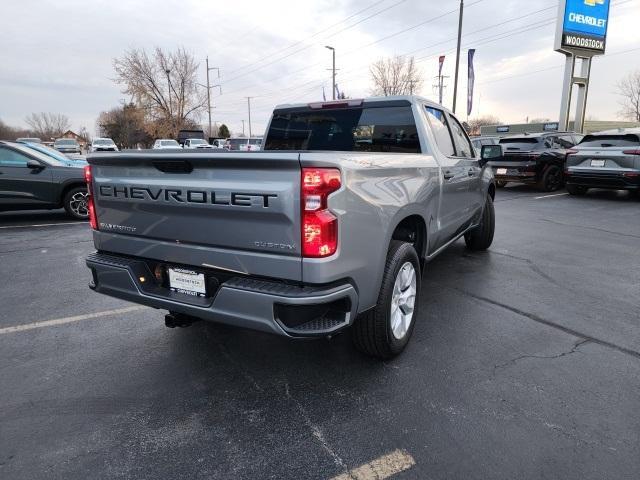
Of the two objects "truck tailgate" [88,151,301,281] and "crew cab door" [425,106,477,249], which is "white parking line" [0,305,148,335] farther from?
"crew cab door" [425,106,477,249]

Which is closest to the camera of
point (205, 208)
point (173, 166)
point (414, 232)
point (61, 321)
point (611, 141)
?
point (205, 208)

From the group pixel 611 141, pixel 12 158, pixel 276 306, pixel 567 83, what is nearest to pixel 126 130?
pixel 567 83

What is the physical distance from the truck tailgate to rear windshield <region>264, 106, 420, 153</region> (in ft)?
6.50

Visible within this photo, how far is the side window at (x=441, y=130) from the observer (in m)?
4.20

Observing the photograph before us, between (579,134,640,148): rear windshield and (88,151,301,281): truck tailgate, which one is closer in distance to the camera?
(88,151,301,281): truck tailgate

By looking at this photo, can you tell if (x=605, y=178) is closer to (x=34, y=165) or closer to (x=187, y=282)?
(x=187, y=282)

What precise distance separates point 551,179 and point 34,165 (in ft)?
44.3

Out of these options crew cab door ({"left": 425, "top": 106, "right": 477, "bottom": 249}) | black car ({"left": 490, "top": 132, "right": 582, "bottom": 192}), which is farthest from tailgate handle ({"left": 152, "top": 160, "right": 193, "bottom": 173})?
black car ({"left": 490, "top": 132, "right": 582, "bottom": 192})

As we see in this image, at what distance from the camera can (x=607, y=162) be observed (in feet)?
36.6

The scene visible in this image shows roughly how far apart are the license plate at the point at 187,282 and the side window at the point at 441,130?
8.54ft

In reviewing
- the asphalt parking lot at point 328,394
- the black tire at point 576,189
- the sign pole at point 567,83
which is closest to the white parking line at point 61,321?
the asphalt parking lot at point 328,394

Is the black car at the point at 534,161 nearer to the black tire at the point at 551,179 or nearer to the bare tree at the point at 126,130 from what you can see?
the black tire at the point at 551,179

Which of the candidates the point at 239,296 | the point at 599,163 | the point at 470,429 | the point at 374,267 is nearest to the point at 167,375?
the point at 239,296

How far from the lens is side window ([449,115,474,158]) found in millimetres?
4844
